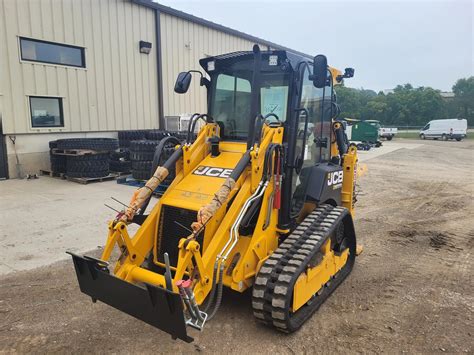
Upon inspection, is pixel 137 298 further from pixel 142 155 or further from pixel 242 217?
pixel 142 155

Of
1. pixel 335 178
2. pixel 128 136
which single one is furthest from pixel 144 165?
pixel 335 178

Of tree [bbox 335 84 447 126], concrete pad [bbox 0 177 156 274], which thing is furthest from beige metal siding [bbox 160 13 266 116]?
tree [bbox 335 84 447 126]

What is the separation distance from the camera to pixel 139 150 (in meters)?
10.7

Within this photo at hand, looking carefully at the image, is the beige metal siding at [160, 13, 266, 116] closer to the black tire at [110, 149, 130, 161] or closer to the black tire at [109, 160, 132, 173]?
the black tire at [110, 149, 130, 161]

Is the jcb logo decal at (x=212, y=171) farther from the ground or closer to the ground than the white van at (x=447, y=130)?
farther from the ground

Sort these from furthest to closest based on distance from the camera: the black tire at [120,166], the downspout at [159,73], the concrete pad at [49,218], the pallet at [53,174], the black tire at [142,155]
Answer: the downspout at [159,73] → the black tire at [120,166] → the pallet at [53,174] → the black tire at [142,155] → the concrete pad at [49,218]

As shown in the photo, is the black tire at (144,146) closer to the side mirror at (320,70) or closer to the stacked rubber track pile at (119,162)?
the stacked rubber track pile at (119,162)


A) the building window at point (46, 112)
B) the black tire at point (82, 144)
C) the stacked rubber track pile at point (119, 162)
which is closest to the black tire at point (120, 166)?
the stacked rubber track pile at point (119, 162)

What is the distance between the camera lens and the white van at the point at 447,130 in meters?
36.7

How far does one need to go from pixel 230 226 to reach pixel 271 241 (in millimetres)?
672

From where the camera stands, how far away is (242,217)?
3623 millimetres

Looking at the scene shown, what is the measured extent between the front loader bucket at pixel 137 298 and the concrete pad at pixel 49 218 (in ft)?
7.67

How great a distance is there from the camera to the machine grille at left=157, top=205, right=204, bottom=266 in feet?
12.8

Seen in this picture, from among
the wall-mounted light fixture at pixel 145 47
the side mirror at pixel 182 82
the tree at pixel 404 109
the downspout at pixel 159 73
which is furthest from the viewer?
the tree at pixel 404 109
